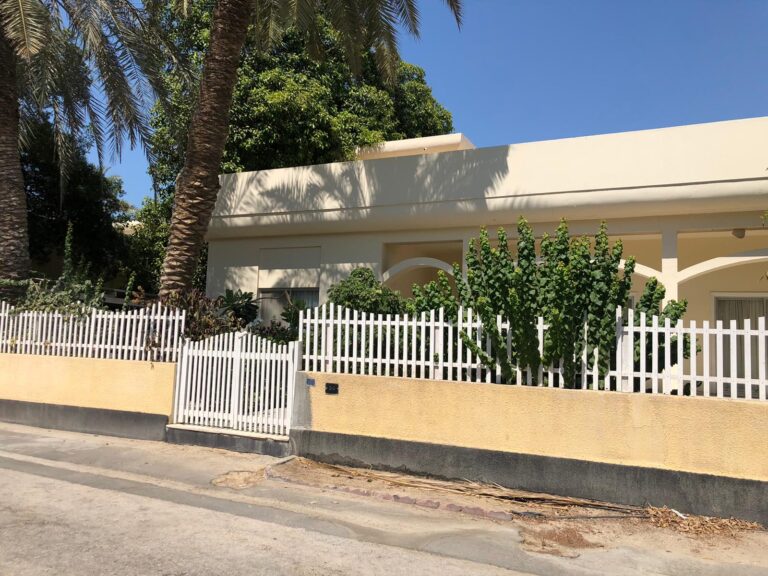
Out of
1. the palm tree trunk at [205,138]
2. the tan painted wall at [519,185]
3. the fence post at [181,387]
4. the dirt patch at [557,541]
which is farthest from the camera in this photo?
the palm tree trunk at [205,138]

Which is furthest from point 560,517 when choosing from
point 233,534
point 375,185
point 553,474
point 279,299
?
point 279,299

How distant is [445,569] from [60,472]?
16.7 feet

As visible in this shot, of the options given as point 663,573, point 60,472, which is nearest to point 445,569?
point 663,573

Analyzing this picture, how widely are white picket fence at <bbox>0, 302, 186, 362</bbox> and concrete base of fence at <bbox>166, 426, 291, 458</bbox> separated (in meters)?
1.11

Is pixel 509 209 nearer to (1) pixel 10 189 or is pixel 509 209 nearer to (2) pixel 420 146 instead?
(2) pixel 420 146

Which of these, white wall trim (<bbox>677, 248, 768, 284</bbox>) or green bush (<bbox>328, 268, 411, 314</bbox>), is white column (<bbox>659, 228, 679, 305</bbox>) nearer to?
white wall trim (<bbox>677, 248, 768, 284</bbox>)

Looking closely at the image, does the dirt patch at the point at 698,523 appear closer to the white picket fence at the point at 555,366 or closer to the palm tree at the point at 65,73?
the white picket fence at the point at 555,366

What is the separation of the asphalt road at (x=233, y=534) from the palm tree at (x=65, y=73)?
229 inches

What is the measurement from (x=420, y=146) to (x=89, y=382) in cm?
939

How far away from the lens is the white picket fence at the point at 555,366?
5.82m

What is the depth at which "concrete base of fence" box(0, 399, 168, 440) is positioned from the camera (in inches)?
348

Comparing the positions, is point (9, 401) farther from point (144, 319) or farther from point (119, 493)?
point (119, 493)

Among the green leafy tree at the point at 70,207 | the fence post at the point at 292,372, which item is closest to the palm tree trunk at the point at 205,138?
the fence post at the point at 292,372

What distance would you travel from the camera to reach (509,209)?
11109 millimetres
